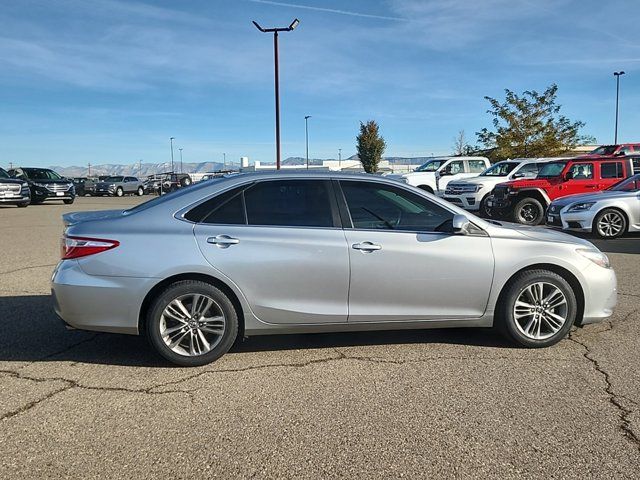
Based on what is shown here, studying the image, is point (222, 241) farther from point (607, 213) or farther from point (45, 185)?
point (45, 185)

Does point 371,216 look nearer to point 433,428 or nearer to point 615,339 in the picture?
point 433,428

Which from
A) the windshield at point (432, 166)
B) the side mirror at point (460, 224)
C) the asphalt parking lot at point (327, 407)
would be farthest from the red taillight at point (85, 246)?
the windshield at point (432, 166)

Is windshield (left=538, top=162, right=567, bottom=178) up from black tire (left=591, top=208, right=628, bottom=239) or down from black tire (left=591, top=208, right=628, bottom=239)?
up

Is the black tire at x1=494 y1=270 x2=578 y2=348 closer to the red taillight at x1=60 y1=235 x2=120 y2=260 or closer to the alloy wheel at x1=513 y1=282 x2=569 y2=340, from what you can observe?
the alloy wheel at x1=513 y1=282 x2=569 y2=340

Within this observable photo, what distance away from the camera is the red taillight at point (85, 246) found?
4.08m

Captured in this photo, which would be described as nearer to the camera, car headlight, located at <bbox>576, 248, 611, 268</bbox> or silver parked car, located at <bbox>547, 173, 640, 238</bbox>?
car headlight, located at <bbox>576, 248, 611, 268</bbox>

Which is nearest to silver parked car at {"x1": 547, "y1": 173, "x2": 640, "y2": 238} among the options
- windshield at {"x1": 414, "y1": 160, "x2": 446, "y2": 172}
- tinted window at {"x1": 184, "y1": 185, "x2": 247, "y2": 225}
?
windshield at {"x1": 414, "y1": 160, "x2": 446, "y2": 172}

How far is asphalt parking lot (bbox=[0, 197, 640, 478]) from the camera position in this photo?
2.86m

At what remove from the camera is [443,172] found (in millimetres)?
19453

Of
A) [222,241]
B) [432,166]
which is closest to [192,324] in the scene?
[222,241]

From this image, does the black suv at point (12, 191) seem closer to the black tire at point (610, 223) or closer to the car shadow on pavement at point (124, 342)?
the car shadow on pavement at point (124, 342)

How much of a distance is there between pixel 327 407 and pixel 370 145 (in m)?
59.4

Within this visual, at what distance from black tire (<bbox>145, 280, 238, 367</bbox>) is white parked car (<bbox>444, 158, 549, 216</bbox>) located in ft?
43.1

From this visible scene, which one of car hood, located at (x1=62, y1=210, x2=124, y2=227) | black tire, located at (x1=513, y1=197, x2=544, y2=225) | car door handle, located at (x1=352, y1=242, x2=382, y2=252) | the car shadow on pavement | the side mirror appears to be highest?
car hood, located at (x1=62, y1=210, x2=124, y2=227)
